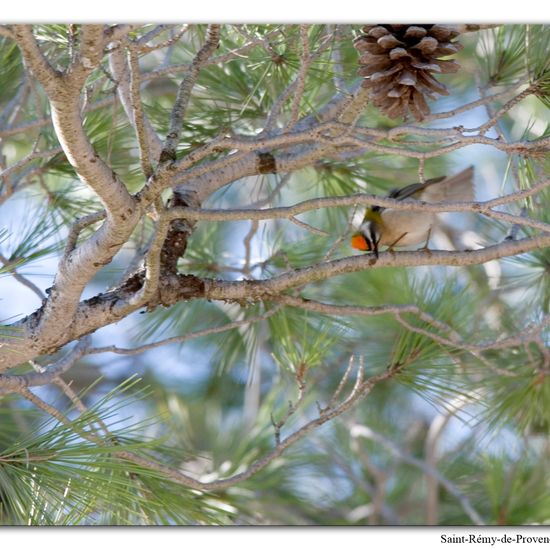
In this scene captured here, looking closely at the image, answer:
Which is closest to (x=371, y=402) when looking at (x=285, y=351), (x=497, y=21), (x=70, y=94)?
(x=285, y=351)

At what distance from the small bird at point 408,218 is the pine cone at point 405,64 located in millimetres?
456

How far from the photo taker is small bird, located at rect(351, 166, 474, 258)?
5.33ft

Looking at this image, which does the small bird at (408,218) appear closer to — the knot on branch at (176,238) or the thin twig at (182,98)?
the knot on branch at (176,238)

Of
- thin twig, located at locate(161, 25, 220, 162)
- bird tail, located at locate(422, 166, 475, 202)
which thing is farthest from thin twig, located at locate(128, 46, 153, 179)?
bird tail, located at locate(422, 166, 475, 202)

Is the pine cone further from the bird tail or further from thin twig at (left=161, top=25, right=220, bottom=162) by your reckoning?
the bird tail

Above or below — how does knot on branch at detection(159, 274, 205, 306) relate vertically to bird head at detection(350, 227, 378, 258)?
above

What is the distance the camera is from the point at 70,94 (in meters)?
0.89

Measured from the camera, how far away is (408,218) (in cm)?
164

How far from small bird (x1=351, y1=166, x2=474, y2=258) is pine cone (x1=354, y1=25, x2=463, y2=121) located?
0.46 m

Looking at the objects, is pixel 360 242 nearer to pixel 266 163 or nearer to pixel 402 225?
pixel 402 225

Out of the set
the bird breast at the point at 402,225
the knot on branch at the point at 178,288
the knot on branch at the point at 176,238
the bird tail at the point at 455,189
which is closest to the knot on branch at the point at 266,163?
the knot on branch at the point at 176,238

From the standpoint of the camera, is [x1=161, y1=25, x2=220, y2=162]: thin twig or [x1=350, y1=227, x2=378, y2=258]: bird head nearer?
[x1=161, y1=25, x2=220, y2=162]: thin twig

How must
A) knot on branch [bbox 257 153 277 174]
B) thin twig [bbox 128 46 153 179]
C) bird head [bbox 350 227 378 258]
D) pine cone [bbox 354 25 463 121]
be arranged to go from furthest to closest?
bird head [bbox 350 227 378 258], knot on branch [bbox 257 153 277 174], pine cone [bbox 354 25 463 121], thin twig [bbox 128 46 153 179]

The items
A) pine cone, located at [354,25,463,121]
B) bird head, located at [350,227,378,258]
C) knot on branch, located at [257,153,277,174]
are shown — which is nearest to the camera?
pine cone, located at [354,25,463,121]
